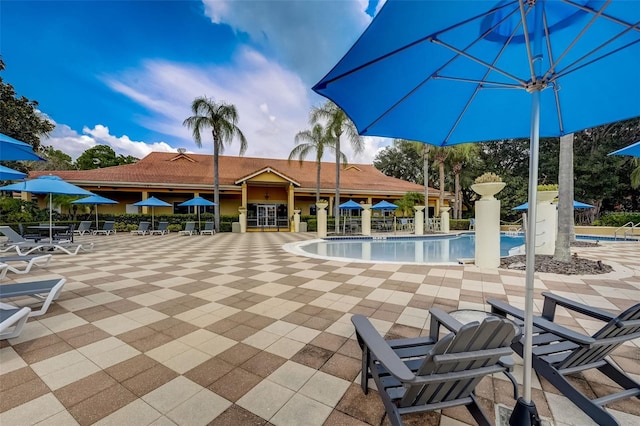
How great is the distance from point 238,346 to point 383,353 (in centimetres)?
187

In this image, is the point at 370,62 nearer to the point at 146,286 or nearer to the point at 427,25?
the point at 427,25

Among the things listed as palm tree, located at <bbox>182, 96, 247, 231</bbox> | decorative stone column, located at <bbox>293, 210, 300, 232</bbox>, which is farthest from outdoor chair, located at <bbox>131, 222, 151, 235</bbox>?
decorative stone column, located at <bbox>293, 210, 300, 232</bbox>

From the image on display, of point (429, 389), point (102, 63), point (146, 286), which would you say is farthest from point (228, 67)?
point (429, 389)

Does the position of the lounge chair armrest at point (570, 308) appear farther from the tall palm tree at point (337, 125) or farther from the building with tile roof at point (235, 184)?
the building with tile roof at point (235, 184)

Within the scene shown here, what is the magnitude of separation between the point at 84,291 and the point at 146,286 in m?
0.97

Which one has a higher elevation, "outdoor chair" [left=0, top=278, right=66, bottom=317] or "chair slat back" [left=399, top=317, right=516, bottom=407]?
"chair slat back" [left=399, top=317, right=516, bottom=407]

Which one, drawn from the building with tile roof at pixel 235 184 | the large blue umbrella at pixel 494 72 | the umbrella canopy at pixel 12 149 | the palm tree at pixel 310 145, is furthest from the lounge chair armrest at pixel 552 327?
the building with tile roof at pixel 235 184

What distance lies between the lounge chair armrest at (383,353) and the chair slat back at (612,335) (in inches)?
57.3

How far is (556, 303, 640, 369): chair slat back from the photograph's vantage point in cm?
187

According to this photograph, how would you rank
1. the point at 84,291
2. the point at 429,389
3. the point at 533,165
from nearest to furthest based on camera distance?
the point at 429,389
the point at 533,165
the point at 84,291

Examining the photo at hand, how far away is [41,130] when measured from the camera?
1961cm

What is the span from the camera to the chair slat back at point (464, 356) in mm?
1451

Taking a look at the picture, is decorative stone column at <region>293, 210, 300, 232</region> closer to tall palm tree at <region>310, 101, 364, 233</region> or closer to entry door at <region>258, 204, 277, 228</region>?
entry door at <region>258, 204, 277, 228</region>

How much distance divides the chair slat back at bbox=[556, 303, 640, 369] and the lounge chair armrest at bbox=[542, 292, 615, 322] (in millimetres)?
471
